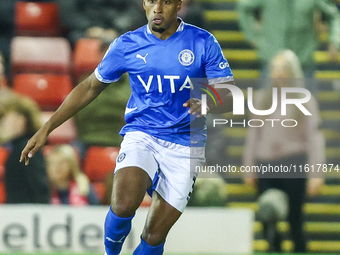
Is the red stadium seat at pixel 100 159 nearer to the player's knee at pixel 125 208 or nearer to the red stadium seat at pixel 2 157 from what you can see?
the red stadium seat at pixel 2 157

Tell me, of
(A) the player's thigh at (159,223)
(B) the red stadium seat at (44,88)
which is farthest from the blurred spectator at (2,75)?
(A) the player's thigh at (159,223)

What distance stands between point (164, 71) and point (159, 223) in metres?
1.02

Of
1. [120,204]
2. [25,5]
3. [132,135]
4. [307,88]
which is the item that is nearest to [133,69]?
[132,135]

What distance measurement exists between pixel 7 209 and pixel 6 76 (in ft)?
5.95

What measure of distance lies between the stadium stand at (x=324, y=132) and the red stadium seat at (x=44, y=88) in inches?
77.4

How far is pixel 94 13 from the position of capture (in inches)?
293

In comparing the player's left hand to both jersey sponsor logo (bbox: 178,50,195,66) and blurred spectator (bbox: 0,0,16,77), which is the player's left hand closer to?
jersey sponsor logo (bbox: 178,50,195,66)

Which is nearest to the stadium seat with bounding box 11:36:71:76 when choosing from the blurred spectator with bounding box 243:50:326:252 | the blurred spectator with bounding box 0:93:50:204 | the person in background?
the blurred spectator with bounding box 0:93:50:204

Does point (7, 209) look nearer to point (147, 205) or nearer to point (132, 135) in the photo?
A: point (147, 205)

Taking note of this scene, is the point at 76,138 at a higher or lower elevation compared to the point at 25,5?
lower

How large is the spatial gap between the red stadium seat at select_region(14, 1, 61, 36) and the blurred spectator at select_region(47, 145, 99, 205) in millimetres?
1978

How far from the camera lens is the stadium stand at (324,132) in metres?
7.34

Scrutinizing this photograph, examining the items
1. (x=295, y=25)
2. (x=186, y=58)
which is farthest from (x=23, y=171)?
(x=295, y=25)

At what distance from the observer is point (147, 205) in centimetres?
638
